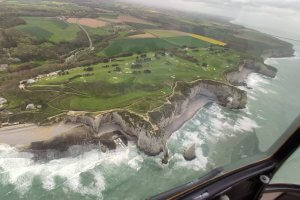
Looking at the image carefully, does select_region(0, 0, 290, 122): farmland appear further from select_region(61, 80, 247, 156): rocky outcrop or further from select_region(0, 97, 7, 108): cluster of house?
select_region(61, 80, 247, 156): rocky outcrop

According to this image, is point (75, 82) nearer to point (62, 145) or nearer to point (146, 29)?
point (62, 145)

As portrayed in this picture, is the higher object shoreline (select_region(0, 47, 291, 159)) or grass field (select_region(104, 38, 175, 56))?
shoreline (select_region(0, 47, 291, 159))

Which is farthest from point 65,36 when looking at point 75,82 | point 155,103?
point 155,103

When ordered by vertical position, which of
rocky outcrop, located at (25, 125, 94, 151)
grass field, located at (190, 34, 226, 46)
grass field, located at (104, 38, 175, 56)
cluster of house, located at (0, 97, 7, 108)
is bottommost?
grass field, located at (104, 38, 175, 56)

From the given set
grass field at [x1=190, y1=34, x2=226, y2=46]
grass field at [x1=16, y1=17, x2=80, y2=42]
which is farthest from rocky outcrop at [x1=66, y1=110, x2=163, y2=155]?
grass field at [x1=16, y1=17, x2=80, y2=42]

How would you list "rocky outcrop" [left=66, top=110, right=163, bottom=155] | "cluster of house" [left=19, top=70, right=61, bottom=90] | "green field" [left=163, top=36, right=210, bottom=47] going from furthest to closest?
"green field" [left=163, top=36, right=210, bottom=47], "cluster of house" [left=19, top=70, right=61, bottom=90], "rocky outcrop" [left=66, top=110, right=163, bottom=155]

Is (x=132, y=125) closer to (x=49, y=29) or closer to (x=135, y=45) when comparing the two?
(x=135, y=45)

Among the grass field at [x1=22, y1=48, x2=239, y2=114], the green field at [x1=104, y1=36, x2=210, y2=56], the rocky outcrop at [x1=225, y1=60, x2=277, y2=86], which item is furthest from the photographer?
the green field at [x1=104, y1=36, x2=210, y2=56]
